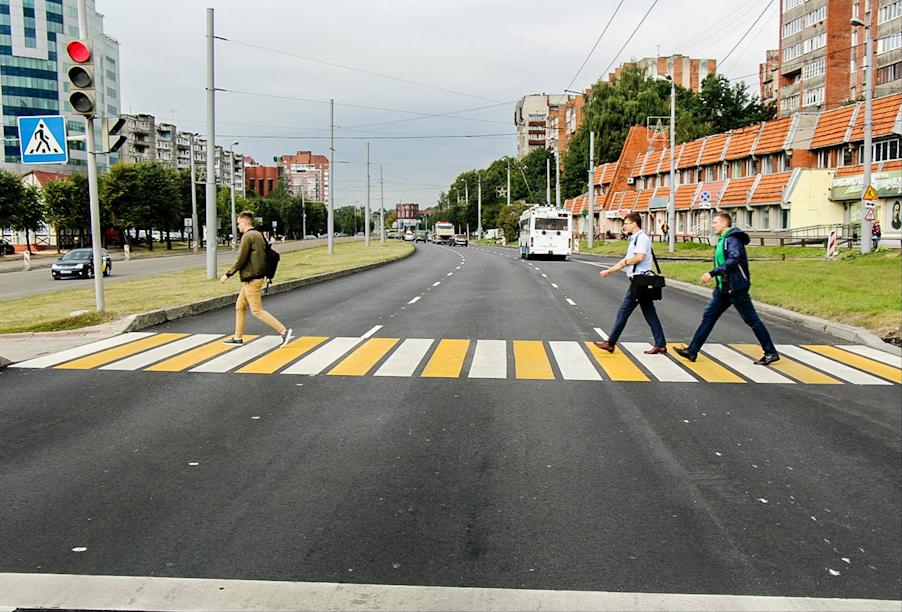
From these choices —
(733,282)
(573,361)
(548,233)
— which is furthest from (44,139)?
(548,233)

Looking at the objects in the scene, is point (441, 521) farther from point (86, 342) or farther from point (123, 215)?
point (123, 215)

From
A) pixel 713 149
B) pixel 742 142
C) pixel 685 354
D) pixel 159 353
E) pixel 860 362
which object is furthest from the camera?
pixel 713 149

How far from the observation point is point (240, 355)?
36.6 feet

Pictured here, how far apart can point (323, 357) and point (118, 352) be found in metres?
2.93

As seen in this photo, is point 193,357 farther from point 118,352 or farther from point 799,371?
point 799,371

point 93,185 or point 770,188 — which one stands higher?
point 770,188

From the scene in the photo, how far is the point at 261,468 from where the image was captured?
231 inches

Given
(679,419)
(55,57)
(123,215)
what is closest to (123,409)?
(679,419)

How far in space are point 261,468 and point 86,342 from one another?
25.6ft

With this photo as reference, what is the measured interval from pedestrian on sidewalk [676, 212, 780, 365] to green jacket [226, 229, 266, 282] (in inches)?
247

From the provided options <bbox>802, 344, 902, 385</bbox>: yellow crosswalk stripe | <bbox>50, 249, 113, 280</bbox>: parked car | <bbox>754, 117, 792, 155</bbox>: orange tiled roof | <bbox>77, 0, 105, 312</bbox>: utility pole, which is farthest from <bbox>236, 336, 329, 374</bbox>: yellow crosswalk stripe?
<bbox>754, 117, 792, 155</bbox>: orange tiled roof

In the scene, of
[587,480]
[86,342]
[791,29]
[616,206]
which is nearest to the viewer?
[587,480]

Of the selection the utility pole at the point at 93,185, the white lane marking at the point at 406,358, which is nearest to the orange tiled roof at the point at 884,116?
the white lane marking at the point at 406,358

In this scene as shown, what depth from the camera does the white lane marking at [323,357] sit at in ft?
32.6
